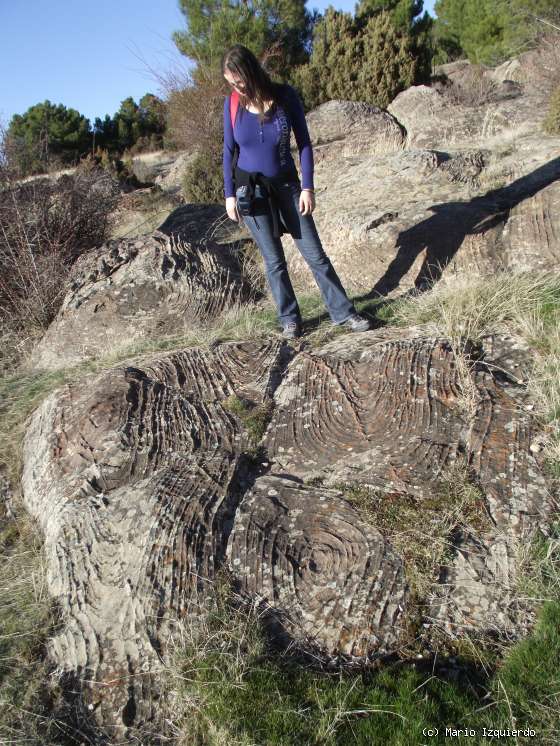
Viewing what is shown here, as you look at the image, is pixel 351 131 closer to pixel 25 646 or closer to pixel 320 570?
pixel 320 570

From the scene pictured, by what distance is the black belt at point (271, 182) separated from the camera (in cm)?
345

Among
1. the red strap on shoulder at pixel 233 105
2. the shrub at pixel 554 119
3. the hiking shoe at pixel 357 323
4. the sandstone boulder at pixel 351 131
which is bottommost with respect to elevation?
the hiking shoe at pixel 357 323

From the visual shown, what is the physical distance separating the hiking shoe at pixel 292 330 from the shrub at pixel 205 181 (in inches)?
245

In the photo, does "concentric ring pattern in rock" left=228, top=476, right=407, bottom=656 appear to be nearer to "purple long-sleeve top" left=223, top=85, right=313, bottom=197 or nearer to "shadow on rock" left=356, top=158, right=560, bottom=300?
"purple long-sleeve top" left=223, top=85, right=313, bottom=197

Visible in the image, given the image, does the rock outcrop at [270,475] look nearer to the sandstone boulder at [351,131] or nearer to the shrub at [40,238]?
the shrub at [40,238]

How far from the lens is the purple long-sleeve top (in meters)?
3.33

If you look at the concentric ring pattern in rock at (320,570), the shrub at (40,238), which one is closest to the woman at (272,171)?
the concentric ring pattern in rock at (320,570)

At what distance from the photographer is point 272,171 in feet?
11.3

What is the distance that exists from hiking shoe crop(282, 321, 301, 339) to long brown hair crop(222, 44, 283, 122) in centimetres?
135

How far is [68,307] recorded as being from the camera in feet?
16.0

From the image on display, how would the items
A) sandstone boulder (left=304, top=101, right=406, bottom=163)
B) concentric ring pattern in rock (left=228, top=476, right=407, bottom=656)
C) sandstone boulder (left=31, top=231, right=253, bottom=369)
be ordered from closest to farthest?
1. concentric ring pattern in rock (left=228, top=476, right=407, bottom=656)
2. sandstone boulder (left=31, top=231, right=253, bottom=369)
3. sandstone boulder (left=304, top=101, right=406, bottom=163)

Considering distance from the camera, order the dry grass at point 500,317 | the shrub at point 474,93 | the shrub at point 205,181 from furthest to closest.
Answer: the shrub at point 474,93, the shrub at point 205,181, the dry grass at point 500,317

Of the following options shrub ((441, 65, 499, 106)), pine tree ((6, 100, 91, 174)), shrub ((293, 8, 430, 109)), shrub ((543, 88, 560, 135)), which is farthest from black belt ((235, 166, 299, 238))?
pine tree ((6, 100, 91, 174))

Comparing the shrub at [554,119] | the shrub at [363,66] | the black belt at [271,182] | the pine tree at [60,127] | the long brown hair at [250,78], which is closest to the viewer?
the long brown hair at [250,78]
